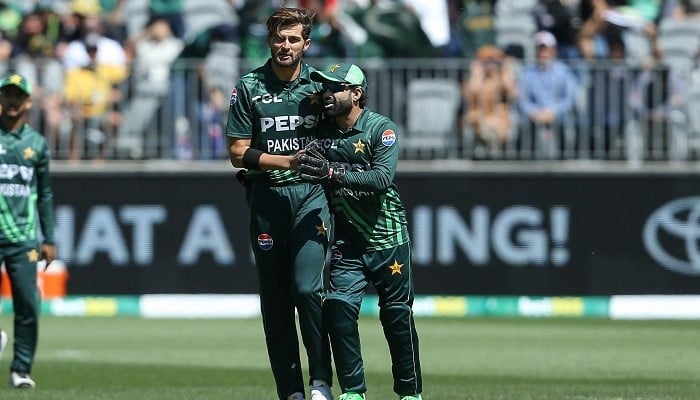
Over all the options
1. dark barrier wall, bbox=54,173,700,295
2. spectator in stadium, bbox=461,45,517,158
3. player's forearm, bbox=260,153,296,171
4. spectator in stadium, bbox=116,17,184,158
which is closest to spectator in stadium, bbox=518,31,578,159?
spectator in stadium, bbox=461,45,517,158

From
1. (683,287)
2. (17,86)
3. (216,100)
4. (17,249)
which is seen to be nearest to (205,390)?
(17,249)

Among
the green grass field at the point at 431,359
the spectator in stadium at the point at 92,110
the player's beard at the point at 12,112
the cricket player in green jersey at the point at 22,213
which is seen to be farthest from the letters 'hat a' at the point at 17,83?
the spectator in stadium at the point at 92,110

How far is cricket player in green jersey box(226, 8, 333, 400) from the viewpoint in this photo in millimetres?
9016

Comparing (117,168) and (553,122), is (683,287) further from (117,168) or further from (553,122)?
(117,168)

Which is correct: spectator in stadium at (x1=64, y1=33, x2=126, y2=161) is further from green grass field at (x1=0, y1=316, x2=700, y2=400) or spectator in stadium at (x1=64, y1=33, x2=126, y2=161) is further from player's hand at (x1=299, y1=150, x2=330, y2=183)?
player's hand at (x1=299, y1=150, x2=330, y2=183)

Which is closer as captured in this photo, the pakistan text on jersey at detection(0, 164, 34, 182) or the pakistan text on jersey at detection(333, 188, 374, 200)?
the pakistan text on jersey at detection(333, 188, 374, 200)

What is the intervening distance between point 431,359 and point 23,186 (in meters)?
4.33

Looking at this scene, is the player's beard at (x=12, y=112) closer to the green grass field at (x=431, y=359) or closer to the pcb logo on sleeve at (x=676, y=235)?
the green grass field at (x=431, y=359)

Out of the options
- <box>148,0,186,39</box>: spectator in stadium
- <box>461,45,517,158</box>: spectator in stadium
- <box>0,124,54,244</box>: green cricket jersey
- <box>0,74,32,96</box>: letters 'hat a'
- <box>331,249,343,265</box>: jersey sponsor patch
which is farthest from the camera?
<box>148,0,186,39</box>: spectator in stadium

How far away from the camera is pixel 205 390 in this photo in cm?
1133

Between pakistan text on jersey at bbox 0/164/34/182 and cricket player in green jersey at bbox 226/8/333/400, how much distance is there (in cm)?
322

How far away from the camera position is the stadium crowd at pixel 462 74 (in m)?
18.5

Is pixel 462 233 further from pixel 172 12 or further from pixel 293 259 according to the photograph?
pixel 293 259

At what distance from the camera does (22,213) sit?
11.8 m
